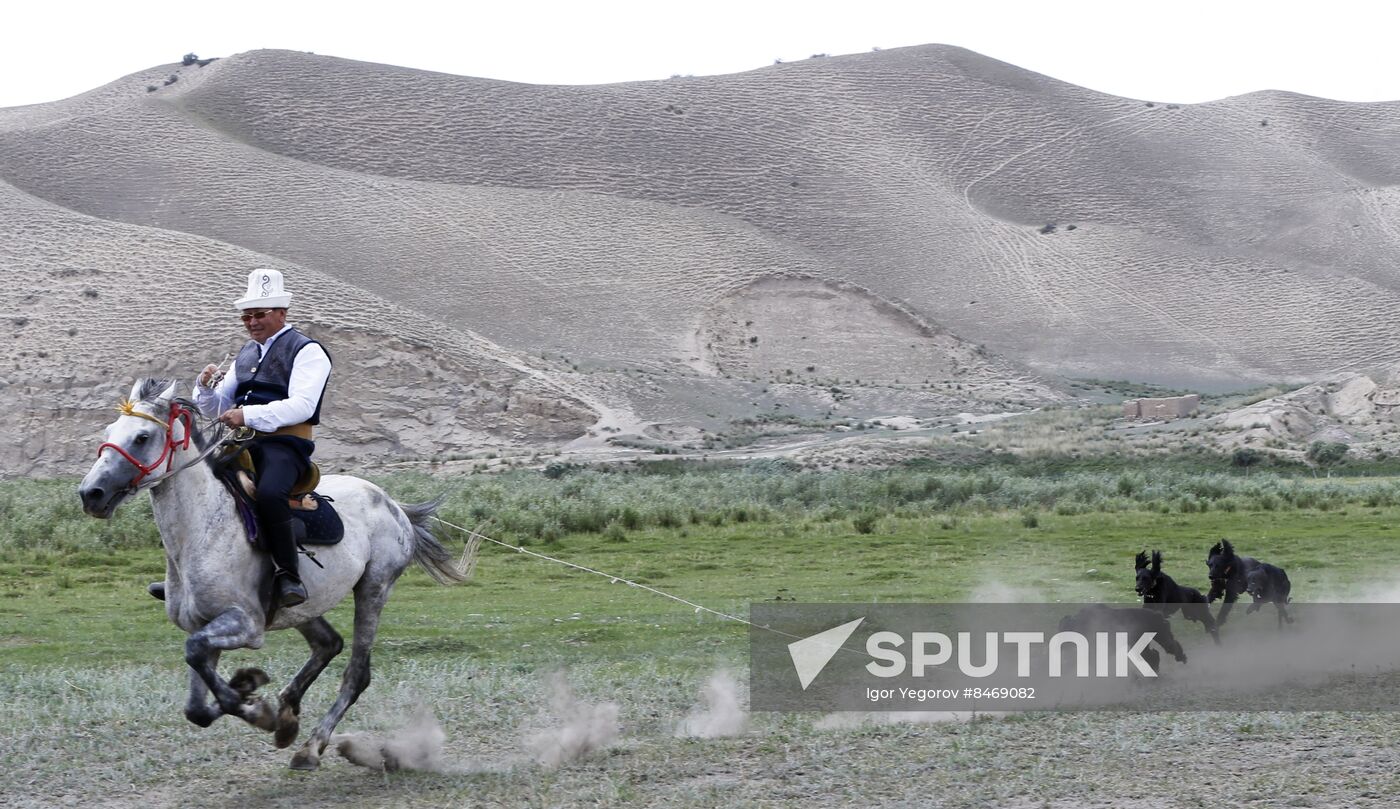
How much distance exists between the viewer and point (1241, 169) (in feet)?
431

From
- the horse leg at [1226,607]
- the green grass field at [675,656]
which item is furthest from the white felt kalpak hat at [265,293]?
the horse leg at [1226,607]

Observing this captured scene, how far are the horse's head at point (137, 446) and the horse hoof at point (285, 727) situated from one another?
5.03ft

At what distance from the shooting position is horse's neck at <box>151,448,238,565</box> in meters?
8.76

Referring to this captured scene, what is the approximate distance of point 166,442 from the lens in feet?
28.4

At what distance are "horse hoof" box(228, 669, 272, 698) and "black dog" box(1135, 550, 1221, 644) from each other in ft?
25.6

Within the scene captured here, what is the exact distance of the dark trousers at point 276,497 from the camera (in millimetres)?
9016

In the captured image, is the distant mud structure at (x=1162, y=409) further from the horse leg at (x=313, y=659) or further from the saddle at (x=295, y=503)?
the saddle at (x=295, y=503)

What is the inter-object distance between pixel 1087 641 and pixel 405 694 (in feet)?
18.0

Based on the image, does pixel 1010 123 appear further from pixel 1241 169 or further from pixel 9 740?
pixel 9 740

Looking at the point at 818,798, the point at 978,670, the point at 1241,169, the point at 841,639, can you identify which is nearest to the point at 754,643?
the point at 841,639

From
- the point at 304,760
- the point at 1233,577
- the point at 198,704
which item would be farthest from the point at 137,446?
the point at 1233,577

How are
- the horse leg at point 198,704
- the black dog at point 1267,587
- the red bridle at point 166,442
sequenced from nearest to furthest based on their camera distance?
the red bridle at point 166,442
the horse leg at point 198,704
the black dog at point 1267,587

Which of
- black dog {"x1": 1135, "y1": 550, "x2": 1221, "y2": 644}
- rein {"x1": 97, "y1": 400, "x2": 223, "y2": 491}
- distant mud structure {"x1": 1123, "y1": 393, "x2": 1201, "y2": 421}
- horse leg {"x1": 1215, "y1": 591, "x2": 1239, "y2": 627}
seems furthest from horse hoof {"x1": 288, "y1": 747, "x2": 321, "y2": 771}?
distant mud structure {"x1": 1123, "y1": 393, "x2": 1201, "y2": 421}

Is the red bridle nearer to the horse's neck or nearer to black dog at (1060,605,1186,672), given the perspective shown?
the horse's neck
